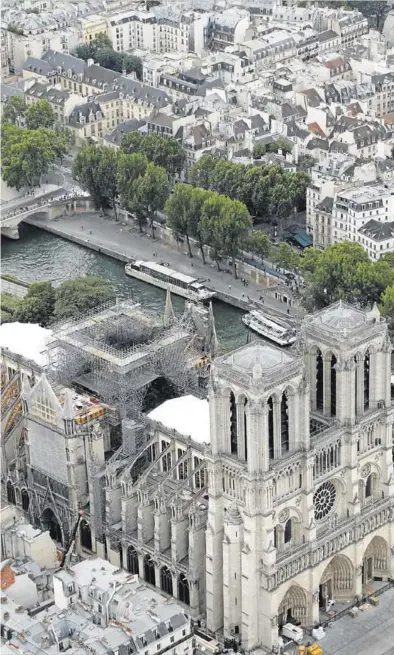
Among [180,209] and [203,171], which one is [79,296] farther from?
[203,171]

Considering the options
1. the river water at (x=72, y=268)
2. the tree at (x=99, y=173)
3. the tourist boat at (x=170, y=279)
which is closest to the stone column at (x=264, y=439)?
the river water at (x=72, y=268)

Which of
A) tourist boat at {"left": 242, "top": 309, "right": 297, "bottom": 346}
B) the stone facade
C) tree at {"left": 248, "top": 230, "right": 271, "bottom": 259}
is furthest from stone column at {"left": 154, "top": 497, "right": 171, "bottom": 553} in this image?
tree at {"left": 248, "top": 230, "right": 271, "bottom": 259}

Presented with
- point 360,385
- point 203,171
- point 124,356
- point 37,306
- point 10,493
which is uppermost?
point 360,385

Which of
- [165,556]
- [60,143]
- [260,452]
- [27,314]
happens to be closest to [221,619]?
[165,556]

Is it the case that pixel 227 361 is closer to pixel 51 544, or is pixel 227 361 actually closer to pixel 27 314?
pixel 51 544

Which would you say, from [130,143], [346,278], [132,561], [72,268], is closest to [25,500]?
[132,561]

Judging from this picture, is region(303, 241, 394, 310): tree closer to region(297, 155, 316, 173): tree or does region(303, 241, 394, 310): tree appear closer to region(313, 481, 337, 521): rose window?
region(297, 155, 316, 173): tree

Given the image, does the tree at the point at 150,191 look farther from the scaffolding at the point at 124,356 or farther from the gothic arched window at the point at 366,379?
the gothic arched window at the point at 366,379

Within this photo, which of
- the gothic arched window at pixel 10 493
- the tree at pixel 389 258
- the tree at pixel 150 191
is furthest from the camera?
the tree at pixel 150 191
